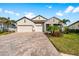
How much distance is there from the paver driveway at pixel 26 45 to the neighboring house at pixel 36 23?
239 millimetres

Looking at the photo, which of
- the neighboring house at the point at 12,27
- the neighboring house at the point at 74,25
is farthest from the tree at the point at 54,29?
the neighboring house at the point at 12,27

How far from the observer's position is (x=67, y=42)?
746 cm

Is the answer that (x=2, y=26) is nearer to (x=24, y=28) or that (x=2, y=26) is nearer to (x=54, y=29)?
(x=24, y=28)

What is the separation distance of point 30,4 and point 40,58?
2.10 meters

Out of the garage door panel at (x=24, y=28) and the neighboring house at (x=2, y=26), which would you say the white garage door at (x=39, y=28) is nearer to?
the garage door panel at (x=24, y=28)

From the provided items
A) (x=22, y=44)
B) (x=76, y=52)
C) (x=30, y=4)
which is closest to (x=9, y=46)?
(x=22, y=44)

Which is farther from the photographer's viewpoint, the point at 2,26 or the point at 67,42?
the point at 2,26

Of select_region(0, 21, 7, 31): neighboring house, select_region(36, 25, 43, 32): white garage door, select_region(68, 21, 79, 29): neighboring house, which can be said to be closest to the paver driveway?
select_region(36, 25, 43, 32): white garage door

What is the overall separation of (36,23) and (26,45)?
1150 millimetres

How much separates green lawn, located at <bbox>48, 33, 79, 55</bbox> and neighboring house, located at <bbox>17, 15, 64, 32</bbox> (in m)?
0.51

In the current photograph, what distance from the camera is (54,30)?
7.67 meters

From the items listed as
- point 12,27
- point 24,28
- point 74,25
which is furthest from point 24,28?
point 74,25

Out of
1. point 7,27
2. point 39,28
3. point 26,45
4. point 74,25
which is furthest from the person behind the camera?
point 7,27

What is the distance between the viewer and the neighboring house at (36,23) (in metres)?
7.63
